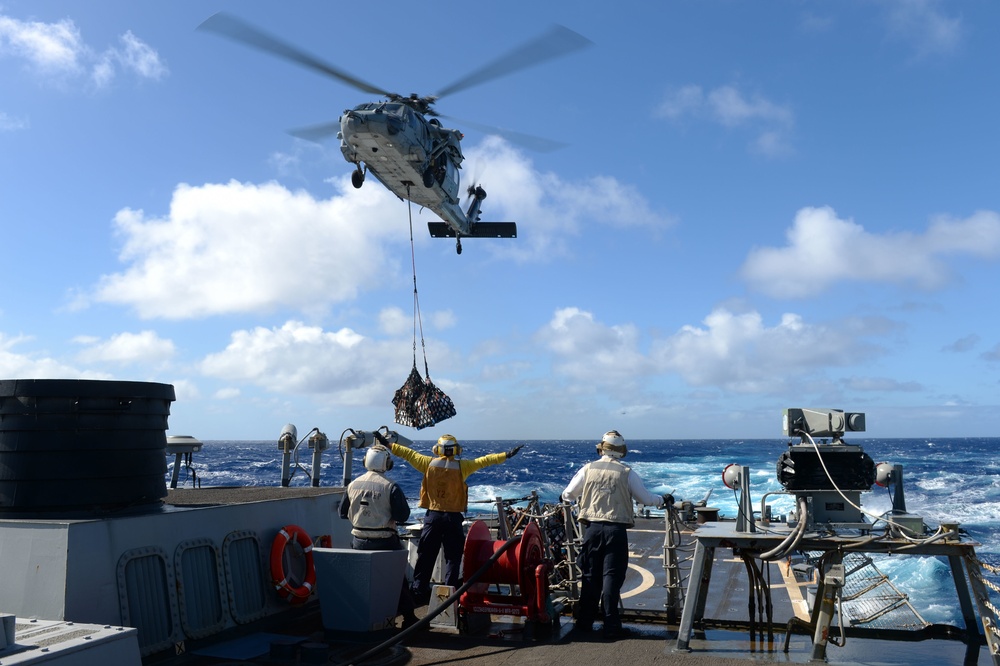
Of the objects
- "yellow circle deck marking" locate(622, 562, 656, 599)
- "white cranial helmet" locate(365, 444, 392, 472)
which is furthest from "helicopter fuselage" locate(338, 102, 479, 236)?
"white cranial helmet" locate(365, 444, 392, 472)

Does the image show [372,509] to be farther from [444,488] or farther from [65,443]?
[65,443]

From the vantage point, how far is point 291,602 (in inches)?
329

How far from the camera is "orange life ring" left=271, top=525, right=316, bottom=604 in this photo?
8.16 m

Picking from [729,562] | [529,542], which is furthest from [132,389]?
[729,562]

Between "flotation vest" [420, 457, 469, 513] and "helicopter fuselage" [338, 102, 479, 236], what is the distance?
11021 mm

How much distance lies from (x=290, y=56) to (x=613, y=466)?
43.9 ft

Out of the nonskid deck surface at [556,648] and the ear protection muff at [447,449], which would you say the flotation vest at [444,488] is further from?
the nonskid deck surface at [556,648]

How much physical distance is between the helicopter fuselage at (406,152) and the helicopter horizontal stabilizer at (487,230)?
98.5 inches

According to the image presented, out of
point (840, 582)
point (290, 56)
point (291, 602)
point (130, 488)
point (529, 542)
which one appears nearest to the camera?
point (840, 582)

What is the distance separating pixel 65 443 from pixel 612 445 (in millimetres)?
5032

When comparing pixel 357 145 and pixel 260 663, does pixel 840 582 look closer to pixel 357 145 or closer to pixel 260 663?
pixel 260 663

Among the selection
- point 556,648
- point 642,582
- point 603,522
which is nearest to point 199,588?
point 556,648

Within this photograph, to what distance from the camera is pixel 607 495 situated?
26.0 feet

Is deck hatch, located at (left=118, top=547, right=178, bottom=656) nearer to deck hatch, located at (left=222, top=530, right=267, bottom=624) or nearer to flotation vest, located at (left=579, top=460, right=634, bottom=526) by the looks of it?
deck hatch, located at (left=222, top=530, right=267, bottom=624)
